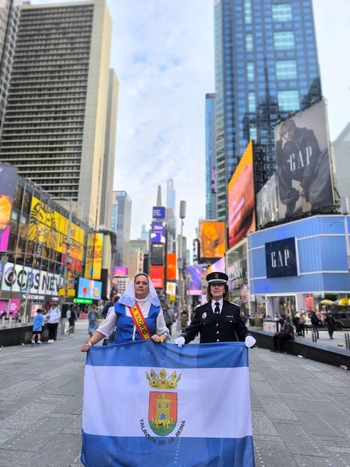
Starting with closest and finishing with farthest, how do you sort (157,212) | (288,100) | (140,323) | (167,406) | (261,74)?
(167,406), (140,323), (157,212), (288,100), (261,74)

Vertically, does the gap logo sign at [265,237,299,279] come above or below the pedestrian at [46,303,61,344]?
above

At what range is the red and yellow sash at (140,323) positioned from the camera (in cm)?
402

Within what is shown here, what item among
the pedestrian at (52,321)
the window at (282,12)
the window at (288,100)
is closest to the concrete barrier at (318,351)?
the pedestrian at (52,321)

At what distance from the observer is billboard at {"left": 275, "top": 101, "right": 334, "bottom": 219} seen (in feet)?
122

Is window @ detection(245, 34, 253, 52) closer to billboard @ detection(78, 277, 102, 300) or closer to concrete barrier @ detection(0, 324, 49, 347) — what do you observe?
billboard @ detection(78, 277, 102, 300)

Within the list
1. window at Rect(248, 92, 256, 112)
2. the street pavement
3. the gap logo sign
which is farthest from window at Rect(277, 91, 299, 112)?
the street pavement

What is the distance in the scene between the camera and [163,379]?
3535 mm

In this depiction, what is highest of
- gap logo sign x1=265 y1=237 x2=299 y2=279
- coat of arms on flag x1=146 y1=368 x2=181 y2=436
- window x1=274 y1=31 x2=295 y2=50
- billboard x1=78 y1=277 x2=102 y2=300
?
window x1=274 y1=31 x2=295 y2=50

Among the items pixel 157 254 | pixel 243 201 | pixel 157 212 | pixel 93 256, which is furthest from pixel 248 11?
pixel 93 256

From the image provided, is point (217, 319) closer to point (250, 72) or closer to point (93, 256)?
point (93, 256)

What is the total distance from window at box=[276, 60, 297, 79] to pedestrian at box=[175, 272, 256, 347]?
140 m

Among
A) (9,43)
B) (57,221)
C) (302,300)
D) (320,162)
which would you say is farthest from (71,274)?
(9,43)

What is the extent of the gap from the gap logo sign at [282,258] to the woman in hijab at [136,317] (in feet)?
124

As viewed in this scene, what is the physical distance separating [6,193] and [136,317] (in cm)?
3938
